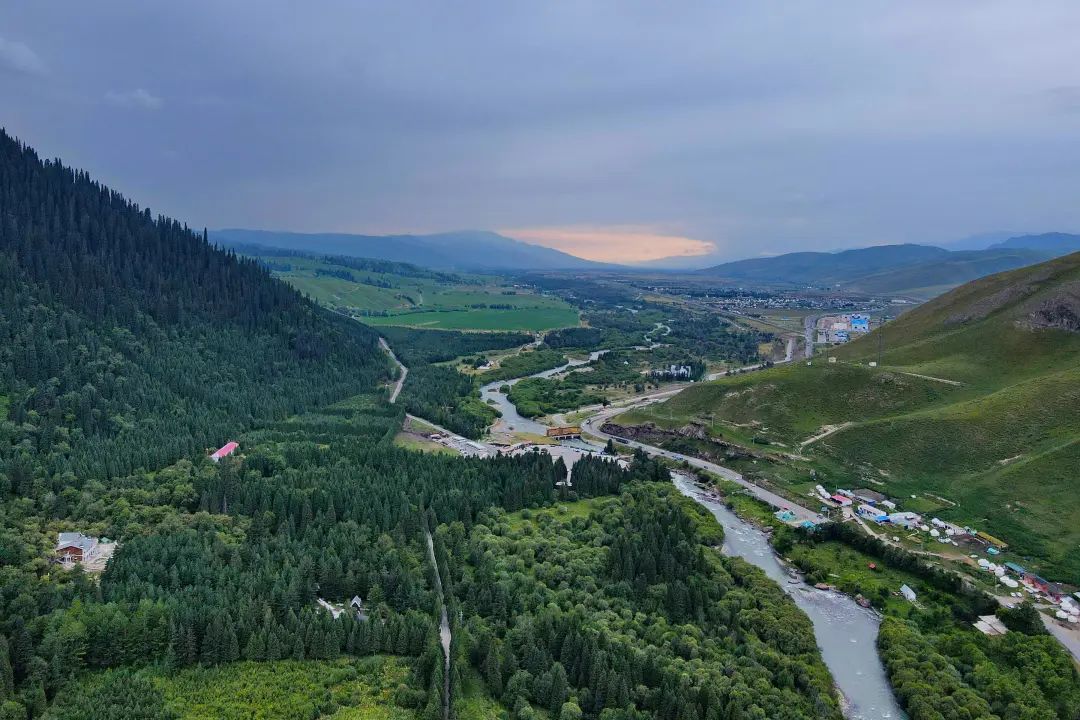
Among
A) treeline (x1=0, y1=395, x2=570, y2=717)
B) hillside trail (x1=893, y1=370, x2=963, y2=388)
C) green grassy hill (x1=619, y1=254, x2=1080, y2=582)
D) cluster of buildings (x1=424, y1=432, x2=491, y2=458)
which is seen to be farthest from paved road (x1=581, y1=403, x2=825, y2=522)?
hillside trail (x1=893, y1=370, x2=963, y2=388)

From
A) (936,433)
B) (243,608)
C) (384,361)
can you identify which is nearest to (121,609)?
(243,608)

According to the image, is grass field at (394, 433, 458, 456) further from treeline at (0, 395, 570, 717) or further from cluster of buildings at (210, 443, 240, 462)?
cluster of buildings at (210, 443, 240, 462)

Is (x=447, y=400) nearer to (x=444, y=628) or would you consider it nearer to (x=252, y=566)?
Answer: (x=252, y=566)

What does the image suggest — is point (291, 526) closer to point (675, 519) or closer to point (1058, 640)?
point (675, 519)

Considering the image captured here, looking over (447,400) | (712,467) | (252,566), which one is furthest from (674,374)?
(252,566)

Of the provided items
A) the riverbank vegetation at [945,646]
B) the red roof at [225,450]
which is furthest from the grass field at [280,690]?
the red roof at [225,450]

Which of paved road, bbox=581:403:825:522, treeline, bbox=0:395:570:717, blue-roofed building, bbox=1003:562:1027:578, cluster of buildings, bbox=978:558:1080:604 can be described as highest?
treeline, bbox=0:395:570:717

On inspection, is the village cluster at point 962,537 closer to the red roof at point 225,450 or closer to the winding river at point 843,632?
the winding river at point 843,632
